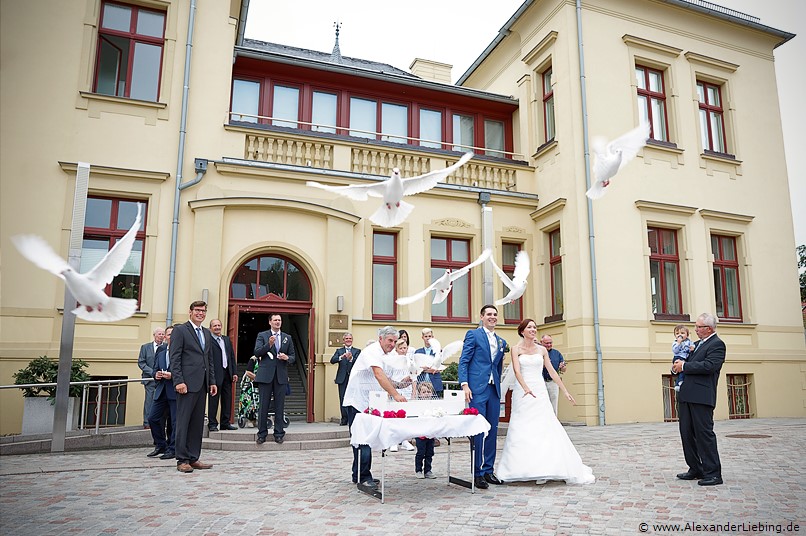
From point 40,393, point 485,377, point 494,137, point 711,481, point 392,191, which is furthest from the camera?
point 494,137

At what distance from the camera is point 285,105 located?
15586mm

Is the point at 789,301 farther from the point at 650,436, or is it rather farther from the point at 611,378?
the point at 650,436

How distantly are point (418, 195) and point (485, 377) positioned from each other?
877 centimetres

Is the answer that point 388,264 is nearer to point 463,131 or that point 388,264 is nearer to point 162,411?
point 463,131

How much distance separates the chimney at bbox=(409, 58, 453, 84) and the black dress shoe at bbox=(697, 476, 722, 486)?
1627 centimetres

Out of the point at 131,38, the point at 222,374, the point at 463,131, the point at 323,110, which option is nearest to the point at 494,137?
the point at 463,131

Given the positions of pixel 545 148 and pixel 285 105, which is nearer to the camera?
pixel 285 105

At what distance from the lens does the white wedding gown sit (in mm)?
6754

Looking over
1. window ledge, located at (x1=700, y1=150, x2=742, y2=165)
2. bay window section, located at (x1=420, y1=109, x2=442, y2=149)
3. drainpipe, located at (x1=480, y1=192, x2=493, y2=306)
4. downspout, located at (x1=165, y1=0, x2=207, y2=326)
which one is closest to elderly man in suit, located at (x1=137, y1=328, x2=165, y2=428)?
downspout, located at (x1=165, y1=0, x2=207, y2=326)

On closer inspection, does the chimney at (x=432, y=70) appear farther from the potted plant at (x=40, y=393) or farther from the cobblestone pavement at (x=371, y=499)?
the cobblestone pavement at (x=371, y=499)

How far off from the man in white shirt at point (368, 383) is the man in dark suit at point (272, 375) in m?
2.84

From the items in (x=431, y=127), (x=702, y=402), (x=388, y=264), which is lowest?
(x=702, y=402)

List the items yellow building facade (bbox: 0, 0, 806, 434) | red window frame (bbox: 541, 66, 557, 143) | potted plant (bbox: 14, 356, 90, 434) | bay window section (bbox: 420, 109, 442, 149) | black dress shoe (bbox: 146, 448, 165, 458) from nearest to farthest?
black dress shoe (bbox: 146, 448, 165, 458) → potted plant (bbox: 14, 356, 90, 434) → yellow building facade (bbox: 0, 0, 806, 434) → red window frame (bbox: 541, 66, 557, 143) → bay window section (bbox: 420, 109, 442, 149)

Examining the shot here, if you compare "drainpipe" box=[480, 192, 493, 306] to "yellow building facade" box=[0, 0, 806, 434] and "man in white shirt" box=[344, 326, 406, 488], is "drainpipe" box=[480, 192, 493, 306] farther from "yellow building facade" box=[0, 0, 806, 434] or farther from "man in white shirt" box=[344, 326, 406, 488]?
"man in white shirt" box=[344, 326, 406, 488]
